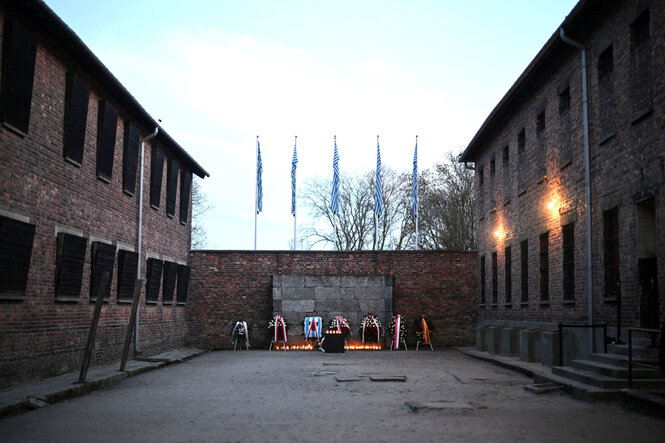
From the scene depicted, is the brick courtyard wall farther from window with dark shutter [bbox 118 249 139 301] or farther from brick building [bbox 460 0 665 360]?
window with dark shutter [bbox 118 249 139 301]

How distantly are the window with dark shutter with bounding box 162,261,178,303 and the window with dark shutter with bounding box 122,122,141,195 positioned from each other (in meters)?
4.57

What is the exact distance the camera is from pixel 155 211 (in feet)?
77.1

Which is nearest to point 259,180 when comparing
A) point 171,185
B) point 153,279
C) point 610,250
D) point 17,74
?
point 171,185

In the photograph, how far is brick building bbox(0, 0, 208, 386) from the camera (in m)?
13.3

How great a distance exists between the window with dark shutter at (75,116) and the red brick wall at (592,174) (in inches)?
429

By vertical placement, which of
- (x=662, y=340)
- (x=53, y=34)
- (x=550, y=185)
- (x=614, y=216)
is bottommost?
(x=662, y=340)

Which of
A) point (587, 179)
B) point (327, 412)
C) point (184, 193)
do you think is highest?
point (184, 193)

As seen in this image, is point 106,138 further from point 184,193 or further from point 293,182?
point 293,182

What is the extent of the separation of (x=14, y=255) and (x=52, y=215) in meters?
1.98

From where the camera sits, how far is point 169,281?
82.5 ft

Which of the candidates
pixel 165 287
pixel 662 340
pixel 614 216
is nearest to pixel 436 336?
pixel 165 287

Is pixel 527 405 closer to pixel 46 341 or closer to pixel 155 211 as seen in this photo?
pixel 46 341

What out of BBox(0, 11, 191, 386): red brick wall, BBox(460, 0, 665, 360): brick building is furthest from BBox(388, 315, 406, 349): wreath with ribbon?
BBox(0, 11, 191, 386): red brick wall

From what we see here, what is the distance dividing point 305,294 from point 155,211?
7.06 m
